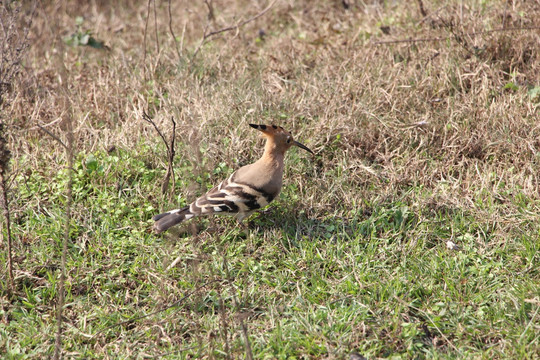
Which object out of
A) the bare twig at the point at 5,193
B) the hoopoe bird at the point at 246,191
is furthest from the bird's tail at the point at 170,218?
the bare twig at the point at 5,193

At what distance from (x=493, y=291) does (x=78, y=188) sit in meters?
2.92

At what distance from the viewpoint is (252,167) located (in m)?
4.12

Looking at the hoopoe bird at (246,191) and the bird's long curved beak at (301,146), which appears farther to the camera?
the bird's long curved beak at (301,146)

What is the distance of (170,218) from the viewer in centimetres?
379

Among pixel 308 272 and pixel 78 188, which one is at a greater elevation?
pixel 78 188

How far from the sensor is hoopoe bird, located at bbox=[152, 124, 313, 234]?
3.84 metres

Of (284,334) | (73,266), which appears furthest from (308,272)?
(73,266)

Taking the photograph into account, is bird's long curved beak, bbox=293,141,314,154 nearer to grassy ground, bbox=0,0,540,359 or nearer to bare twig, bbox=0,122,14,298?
grassy ground, bbox=0,0,540,359

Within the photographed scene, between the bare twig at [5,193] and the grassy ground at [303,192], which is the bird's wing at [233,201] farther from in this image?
the bare twig at [5,193]

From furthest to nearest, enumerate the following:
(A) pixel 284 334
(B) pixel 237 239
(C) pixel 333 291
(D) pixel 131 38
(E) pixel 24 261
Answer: (D) pixel 131 38 → (B) pixel 237 239 → (E) pixel 24 261 → (C) pixel 333 291 → (A) pixel 284 334

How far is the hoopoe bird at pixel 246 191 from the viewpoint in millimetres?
3842

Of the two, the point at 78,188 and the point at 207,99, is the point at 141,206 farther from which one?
A: the point at 207,99

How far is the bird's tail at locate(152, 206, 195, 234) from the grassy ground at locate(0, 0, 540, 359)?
0.09 meters

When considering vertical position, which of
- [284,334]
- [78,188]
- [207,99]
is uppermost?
[207,99]
